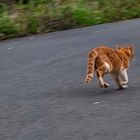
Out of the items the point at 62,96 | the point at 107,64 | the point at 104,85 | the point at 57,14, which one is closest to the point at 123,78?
the point at 104,85

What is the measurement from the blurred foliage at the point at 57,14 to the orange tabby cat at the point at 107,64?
7560 mm

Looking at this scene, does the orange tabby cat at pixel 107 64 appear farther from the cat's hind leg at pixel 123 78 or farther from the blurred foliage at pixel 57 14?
the blurred foliage at pixel 57 14

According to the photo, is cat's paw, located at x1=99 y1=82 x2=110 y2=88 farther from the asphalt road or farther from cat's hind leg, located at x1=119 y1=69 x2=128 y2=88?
cat's hind leg, located at x1=119 y1=69 x2=128 y2=88

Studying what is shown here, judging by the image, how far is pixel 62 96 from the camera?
8.74 metres

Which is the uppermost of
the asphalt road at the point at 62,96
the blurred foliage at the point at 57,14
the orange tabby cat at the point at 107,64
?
the orange tabby cat at the point at 107,64

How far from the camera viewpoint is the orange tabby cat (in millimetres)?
8492

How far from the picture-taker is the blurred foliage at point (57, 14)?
650 inches

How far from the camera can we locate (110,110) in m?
7.56

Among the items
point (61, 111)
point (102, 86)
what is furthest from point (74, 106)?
point (102, 86)

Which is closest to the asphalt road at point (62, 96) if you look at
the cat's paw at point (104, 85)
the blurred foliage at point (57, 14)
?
the cat's paw at point (104, 85)

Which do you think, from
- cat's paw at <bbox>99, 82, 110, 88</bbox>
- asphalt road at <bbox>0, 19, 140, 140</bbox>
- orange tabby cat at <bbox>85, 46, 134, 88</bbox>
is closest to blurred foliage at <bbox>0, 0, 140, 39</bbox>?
asphalt road at <bbox>0, 19, 140, 140</bbox>

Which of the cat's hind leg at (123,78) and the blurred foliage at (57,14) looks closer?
the cat's hind leg at (123,78)

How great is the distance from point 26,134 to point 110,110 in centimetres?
110

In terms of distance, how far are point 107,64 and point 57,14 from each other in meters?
8.59
